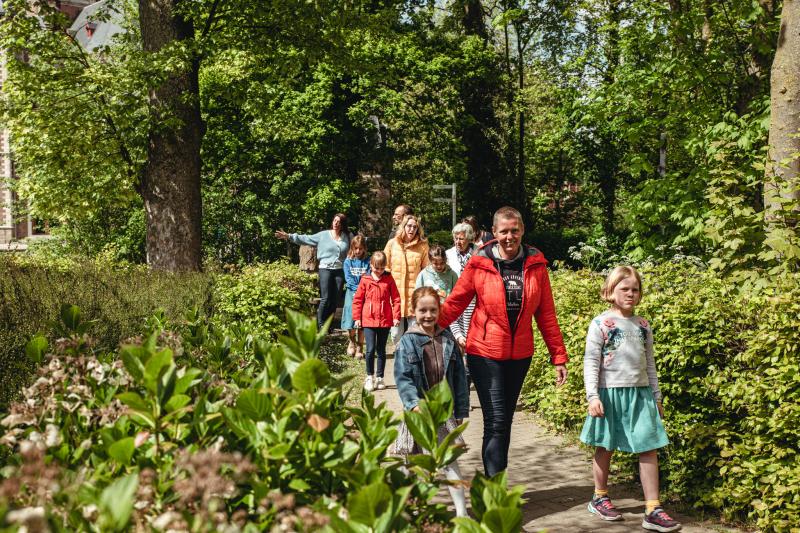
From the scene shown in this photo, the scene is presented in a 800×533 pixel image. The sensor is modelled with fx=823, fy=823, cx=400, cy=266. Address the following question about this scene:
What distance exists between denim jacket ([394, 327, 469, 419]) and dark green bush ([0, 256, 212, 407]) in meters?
1.85

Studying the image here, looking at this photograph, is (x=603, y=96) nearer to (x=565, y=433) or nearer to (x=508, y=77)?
(x=565, y=433)

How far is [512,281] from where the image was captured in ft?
17.6

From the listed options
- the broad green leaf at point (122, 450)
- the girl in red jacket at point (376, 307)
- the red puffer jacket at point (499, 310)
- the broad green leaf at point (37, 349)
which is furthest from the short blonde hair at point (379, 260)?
the broad green leaf at point (122, 450)

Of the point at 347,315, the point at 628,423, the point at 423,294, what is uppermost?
the point at 423,294

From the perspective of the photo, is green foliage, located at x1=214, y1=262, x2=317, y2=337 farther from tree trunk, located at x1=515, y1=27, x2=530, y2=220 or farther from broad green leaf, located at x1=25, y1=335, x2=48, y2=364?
tree trunk, located at x1=515, y1=27, x2=530, y2=220

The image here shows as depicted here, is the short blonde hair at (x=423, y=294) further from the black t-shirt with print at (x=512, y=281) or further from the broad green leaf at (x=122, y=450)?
the broad green leaf at (x=122, y=450)

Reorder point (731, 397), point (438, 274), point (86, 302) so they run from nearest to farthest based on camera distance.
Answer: point (731, 397) → point (86, 302) → point (438, 274)

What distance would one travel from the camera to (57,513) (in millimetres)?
1956

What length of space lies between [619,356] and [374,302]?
4737 millimetres

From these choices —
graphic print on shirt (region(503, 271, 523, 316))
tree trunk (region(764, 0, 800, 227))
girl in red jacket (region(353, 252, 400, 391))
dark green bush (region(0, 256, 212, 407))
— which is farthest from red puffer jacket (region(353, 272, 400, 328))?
graphic print on shirt (region(503, 271, 523, 316))

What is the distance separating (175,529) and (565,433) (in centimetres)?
619

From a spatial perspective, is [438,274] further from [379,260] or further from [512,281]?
[512,281]

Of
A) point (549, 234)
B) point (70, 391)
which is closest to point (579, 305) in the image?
point (70, 391)

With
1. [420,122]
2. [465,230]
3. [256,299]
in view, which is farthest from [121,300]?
[420,122]
